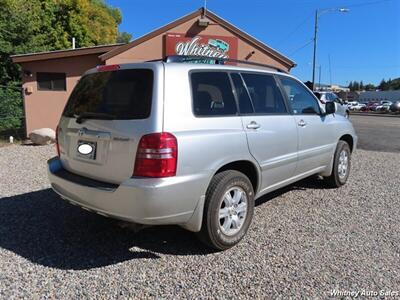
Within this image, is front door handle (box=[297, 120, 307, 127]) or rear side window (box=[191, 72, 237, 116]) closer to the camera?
rear side window (box=[191, 72, 237, 116])

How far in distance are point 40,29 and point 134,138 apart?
22.2 meters

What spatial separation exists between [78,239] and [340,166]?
4.20m

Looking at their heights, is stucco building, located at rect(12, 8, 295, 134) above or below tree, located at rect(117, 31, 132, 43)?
below

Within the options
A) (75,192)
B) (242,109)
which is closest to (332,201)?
(242,109)

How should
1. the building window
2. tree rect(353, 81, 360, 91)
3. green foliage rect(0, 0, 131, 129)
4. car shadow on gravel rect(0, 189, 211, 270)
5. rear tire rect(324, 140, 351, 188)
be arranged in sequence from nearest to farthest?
car shadow on gravel rect(0, 189, 211, 270) → rear tire rect(324, 140, 351, 188) → the building window → green foliage rect(0, 0, 131, 129) → tree rect(353, 81, 360, 91)

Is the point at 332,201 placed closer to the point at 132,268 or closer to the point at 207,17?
the point at 132,268

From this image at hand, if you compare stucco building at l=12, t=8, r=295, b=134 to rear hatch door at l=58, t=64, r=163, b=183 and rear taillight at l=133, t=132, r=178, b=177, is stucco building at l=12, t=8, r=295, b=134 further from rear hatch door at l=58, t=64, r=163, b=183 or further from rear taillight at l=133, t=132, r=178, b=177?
rear taillight at l=133, t=132, r=178, b=177

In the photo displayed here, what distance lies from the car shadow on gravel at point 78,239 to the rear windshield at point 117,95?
130 cm

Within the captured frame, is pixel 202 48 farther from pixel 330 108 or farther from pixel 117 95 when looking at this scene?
pixel 117 95

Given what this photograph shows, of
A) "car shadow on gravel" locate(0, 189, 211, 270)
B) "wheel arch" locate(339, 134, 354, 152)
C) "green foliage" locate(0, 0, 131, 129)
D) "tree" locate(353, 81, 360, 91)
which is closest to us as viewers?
"car shadow on gravel" locate(0, 189, 211, 270)

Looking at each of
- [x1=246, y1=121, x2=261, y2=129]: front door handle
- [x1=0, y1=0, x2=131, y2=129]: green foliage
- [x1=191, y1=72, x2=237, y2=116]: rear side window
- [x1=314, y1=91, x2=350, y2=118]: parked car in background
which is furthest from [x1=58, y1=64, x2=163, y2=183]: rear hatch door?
[x1=0, y1=0, x2=131, y2=129]: green foliage

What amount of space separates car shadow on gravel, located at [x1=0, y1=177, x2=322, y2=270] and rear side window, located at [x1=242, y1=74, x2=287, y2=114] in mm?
1683

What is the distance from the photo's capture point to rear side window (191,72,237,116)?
3.43m

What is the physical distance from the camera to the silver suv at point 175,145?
10.1 feet
